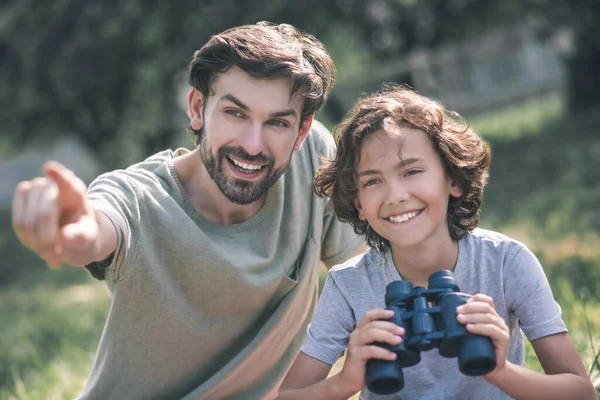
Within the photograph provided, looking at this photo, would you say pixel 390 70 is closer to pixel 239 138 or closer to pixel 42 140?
pixel 42 140

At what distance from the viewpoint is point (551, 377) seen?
2598mm

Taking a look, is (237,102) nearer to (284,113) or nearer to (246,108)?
(246,108)

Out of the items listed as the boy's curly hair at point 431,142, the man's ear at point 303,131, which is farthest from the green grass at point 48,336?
the boy's curly hair at point 431,142

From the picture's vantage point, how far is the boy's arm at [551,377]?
8.29 ft

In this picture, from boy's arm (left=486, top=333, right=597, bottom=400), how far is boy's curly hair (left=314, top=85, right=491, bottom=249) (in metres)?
0.52

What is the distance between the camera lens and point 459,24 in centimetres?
1152

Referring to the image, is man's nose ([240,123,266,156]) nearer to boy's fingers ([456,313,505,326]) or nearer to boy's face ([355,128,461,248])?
boy's face ([355,128,461,248])

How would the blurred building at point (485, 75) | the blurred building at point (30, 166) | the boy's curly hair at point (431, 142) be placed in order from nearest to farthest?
1. the boy's curly hair at point (431, 142)
2. the blurred building at point (485, 75)
3. the blurred building at point (30, 166)

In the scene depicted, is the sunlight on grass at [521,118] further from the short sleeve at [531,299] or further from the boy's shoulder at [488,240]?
the short sleeve at [531,299]

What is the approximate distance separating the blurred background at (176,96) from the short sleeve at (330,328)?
3.06 metres

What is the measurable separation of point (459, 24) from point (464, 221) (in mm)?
9043

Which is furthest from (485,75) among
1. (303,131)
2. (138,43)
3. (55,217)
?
(55,217)

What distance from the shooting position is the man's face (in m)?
3.26

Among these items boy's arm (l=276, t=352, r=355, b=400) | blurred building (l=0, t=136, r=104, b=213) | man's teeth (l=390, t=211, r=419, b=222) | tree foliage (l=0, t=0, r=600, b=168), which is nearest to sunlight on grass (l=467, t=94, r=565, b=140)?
tree foliage (l=0, t=0, r=600, b=168)
